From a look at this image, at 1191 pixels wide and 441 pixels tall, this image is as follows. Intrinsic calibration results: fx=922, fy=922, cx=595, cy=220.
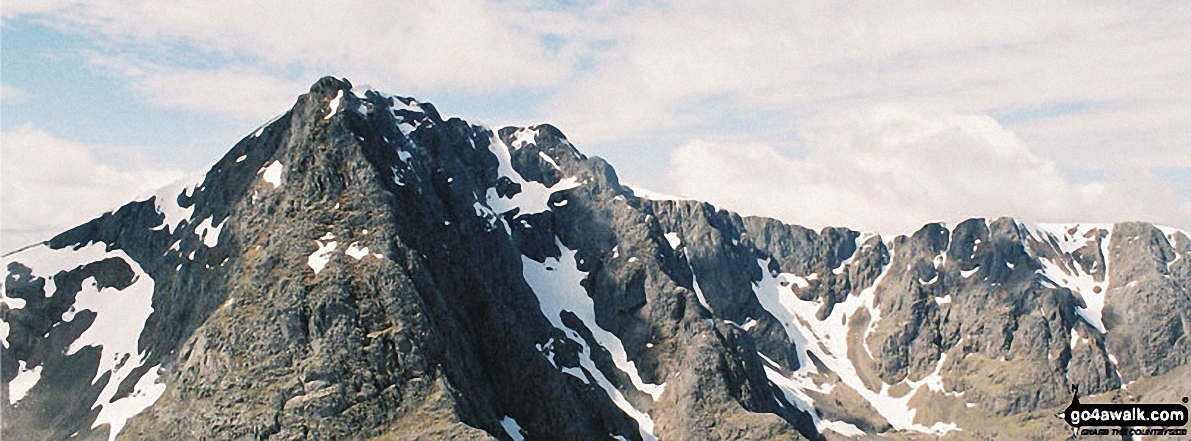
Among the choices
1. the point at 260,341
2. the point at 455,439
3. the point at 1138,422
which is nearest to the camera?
the point at 1138,422

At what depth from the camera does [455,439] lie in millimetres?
182125

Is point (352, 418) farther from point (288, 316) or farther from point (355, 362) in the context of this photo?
point (288, 316)

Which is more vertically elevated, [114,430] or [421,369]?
[421,369]

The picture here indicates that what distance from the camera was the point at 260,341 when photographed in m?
194

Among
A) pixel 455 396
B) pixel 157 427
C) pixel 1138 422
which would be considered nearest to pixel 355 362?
pixel 455 396

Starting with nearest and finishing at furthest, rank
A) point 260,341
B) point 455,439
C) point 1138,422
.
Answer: point 1138,422
point 455,439
point 260,341

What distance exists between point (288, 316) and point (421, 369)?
30.5m

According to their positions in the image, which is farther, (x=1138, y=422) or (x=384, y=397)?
(x=384, y=397)

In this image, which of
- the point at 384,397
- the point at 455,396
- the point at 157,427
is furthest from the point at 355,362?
the point at 157,427

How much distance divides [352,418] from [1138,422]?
143 m

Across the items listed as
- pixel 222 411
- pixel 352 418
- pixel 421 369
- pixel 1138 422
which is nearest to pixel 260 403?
pixel 222 411

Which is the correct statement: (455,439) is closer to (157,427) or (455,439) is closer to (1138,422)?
(157,427)

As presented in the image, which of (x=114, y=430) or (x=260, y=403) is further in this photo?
(x=114, y=430)

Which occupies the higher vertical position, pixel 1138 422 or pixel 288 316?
pixel 288 316
